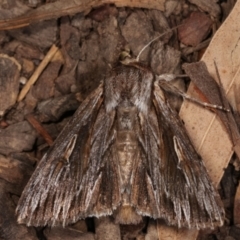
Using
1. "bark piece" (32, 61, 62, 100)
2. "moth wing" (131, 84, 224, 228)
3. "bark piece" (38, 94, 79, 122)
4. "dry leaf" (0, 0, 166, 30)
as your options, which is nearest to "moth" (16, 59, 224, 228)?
"moth wing" (131, 84, 224, 228)

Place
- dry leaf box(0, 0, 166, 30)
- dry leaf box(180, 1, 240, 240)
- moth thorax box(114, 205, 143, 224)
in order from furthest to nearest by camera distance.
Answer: dry leaf box(0, 0, 166, 30) → dry leaf box(180, 1, 240, 240) → moth thorax box(114, 205, 143, 224)

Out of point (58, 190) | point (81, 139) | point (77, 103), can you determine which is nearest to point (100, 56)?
point (77, 103)

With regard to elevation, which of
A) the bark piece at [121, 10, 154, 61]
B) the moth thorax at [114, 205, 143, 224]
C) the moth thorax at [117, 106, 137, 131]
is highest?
the bark piece at [121, 10, 154, 61]

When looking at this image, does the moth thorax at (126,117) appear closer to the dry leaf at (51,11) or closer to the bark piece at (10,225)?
→ the dry leaf at (51,11)

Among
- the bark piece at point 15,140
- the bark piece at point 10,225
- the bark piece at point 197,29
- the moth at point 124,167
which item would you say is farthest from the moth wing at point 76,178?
the bark piece at point 197,29

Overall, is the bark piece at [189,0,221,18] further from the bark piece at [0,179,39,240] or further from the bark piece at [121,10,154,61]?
the bark piece at [0,179,39,240]

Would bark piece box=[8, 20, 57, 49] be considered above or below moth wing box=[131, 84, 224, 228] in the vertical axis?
above

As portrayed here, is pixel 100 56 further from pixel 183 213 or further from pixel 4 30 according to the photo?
pixel 183 213
